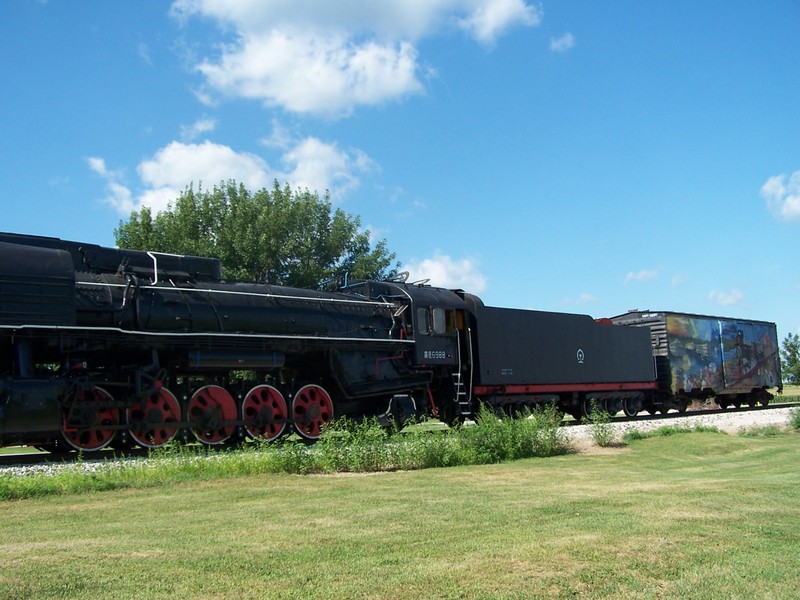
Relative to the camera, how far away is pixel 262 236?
111 ft

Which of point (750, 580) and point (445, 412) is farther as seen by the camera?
point (445, 412)

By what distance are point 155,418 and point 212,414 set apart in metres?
1.15

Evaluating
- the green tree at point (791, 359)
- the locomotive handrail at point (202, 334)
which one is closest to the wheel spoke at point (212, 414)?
the locomotive handrail at point (202, 334)

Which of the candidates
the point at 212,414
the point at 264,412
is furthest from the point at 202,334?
the point at 264,412

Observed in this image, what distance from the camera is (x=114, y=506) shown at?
7.46 m

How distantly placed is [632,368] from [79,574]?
933 inches

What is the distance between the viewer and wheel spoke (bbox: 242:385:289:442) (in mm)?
15281

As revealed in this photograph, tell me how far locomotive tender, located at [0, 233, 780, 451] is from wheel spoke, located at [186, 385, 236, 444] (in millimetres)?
30

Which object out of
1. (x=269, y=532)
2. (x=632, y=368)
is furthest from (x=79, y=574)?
(x=632, y=368)

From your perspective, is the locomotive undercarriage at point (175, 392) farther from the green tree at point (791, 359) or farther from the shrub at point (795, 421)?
the green tree at point (791, 359)

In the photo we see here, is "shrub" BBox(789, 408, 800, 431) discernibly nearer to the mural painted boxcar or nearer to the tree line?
the mural painted boxcar

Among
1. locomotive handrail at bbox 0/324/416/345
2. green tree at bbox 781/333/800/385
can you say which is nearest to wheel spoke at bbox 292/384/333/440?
locomotive handrail at bbox 0/324/416/345

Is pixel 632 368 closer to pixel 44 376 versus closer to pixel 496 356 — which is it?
pixel 496 356

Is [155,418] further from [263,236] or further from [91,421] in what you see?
[263,236]
